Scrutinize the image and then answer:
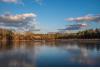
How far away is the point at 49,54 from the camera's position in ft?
7.75

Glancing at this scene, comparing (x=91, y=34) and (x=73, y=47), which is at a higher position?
(x=91, y=34)

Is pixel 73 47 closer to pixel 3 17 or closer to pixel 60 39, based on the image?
pixel 60 39

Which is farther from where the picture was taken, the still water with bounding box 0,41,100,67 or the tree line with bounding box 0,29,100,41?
the tree line with bounding box 0,29,100,41

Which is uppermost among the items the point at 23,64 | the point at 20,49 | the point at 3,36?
the point at 3,36

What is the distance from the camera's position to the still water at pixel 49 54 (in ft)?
7.47

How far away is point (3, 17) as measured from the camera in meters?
2.35

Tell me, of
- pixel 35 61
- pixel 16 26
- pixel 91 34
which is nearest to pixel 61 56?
pixel 35 61

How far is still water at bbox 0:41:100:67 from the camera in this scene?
7.47ft

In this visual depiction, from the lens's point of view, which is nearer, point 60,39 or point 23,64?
point 23,64

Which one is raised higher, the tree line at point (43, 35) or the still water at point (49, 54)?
the tree line at point (43, 35)

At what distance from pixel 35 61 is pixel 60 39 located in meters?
0.40

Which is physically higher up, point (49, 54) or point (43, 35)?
point (43, 35)

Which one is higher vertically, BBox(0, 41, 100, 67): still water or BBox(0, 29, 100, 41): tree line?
BBox(0, 29, 100, 41): tree line

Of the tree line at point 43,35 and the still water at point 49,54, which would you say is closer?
the still water at point 49,54
